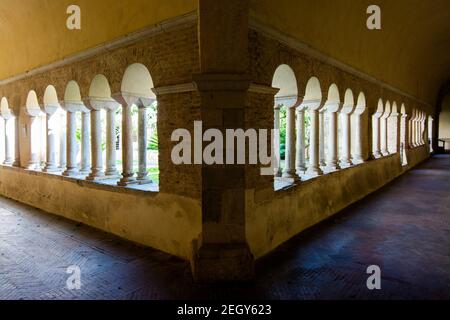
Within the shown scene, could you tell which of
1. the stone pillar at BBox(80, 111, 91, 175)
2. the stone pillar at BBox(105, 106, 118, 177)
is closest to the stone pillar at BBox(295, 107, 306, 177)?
the stone pillar at BBox(105, 106, 118, 177)

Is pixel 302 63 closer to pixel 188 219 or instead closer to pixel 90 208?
pixel 188 219

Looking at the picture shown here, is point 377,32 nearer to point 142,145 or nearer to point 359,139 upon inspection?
point 359,139

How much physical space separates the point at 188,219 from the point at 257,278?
1131mm

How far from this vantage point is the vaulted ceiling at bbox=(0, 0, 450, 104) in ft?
16.6

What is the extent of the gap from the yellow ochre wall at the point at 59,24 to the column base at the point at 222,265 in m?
2.83

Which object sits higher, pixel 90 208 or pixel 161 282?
pixel 90 208

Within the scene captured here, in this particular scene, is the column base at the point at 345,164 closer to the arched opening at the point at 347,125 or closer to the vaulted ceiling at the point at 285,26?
the arched opening at the point at 347,125

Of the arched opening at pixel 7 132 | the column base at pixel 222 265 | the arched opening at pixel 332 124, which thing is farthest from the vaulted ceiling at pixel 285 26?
the column base at pixel 222 265

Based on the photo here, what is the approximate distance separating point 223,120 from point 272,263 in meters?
1.85

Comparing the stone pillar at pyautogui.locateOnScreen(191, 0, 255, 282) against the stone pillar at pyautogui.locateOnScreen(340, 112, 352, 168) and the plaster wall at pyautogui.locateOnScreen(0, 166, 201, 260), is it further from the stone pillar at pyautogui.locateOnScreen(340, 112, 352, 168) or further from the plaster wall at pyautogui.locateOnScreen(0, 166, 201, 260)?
the stone pillar at pyautogui.locateOnScreen(340, 112, 352, 168)

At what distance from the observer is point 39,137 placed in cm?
888

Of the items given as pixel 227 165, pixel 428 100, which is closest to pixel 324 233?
pixel 227 165

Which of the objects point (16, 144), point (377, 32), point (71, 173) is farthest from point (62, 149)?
point (377, 32)

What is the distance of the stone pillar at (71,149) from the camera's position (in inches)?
279
